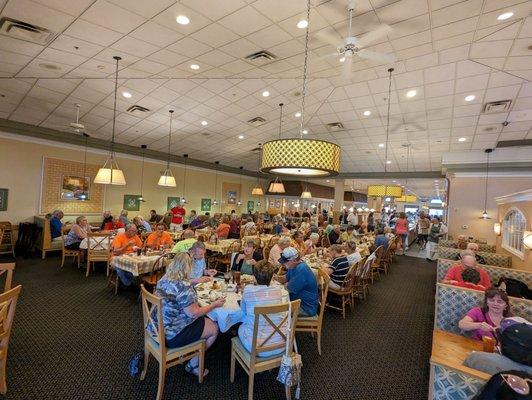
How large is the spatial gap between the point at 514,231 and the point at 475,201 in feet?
14.1

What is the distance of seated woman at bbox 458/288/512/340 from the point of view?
2.54 metres

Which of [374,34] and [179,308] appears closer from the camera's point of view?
[179,308]

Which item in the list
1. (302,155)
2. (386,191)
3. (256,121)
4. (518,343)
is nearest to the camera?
(302,155)

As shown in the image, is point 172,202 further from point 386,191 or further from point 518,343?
point 518,343

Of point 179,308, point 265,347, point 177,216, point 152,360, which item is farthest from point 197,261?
point 177,216

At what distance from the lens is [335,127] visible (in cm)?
828

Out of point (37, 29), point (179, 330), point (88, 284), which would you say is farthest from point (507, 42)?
point (88, 284)

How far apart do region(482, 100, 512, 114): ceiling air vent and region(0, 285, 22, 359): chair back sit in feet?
28.0

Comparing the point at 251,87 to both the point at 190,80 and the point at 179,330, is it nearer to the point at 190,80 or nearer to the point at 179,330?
the point at 190,80

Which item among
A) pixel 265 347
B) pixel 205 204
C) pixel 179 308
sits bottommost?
pixel 265 347

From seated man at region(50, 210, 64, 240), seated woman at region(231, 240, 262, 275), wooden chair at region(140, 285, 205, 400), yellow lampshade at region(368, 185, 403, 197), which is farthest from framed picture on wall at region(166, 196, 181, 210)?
wooden chair at region(140, 285, 205, 400)

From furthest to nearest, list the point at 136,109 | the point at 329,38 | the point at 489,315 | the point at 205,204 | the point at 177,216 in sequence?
1. the point at 205,204
2. the point at 177,216
3. the point at 136,109
4. the point at 329,38
5. the point at 489,315

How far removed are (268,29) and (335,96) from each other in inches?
129

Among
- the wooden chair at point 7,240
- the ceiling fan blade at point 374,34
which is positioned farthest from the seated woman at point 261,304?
the wooden chair at point 7,240
